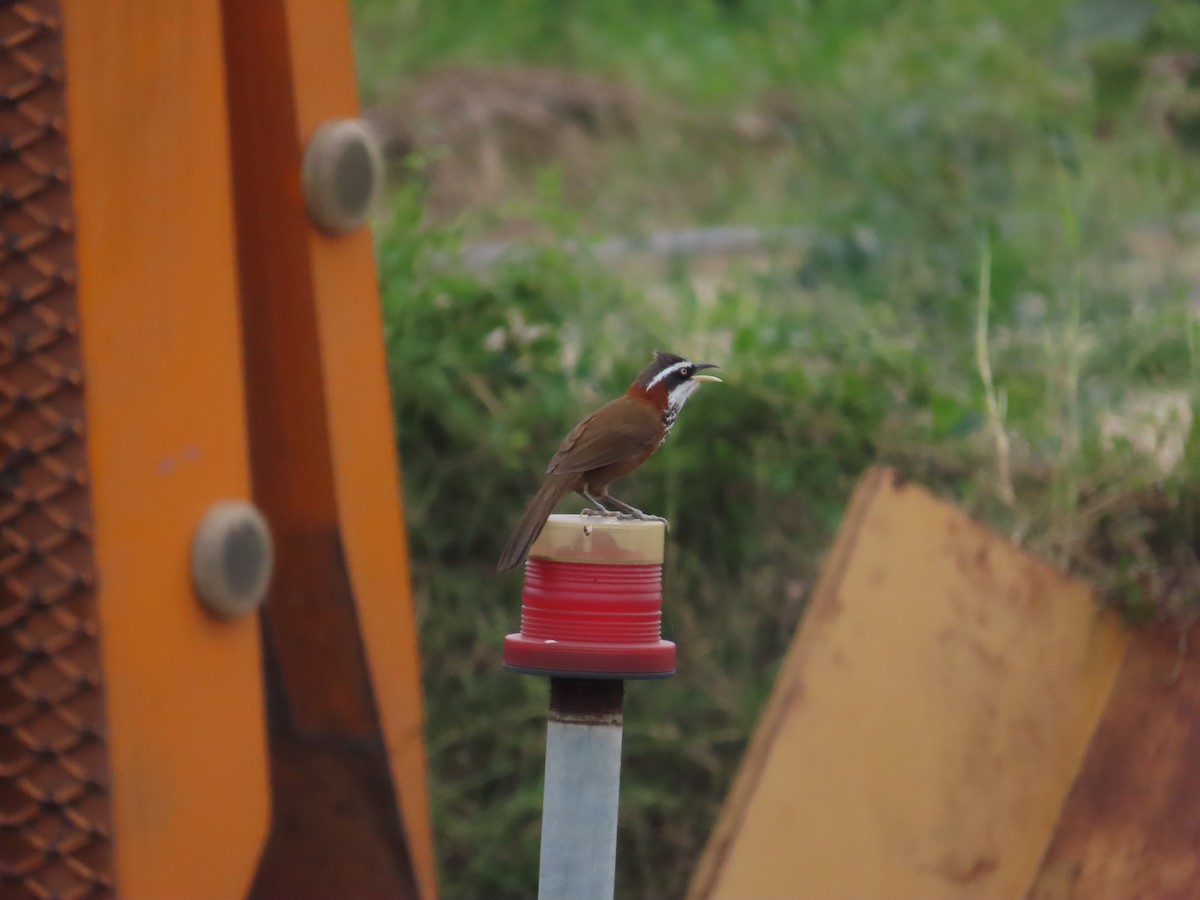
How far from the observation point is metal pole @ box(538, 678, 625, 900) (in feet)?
7.86

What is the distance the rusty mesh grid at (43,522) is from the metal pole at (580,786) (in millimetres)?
679

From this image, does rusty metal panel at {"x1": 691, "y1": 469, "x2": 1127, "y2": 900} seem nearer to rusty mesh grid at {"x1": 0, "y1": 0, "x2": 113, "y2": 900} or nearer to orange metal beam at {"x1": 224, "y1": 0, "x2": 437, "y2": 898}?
orange metal beam at {"x1": 224, "y1": 0, "x2": 437, "y2": 898}

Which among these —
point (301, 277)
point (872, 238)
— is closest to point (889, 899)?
point (301, 277)

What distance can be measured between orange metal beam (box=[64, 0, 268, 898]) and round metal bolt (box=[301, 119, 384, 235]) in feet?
1.08

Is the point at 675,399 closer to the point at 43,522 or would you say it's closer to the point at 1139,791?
the point at 43,522

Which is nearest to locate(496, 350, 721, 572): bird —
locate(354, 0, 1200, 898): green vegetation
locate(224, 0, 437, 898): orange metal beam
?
locate(224, 0, 437, 898): orange metal beam

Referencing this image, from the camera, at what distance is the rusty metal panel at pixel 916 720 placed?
3.31m

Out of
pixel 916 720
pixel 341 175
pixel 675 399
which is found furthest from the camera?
pixel 916 720

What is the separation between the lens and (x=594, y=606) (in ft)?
7.79

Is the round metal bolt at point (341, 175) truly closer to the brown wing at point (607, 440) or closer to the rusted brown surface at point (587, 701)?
the brown wing at point (607, 440)

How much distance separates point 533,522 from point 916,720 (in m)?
1.25

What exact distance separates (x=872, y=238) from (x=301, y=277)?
123 inches

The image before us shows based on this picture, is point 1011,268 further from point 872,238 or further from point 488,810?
point 488,810

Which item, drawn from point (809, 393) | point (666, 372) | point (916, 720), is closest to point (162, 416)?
point (666, 372)
